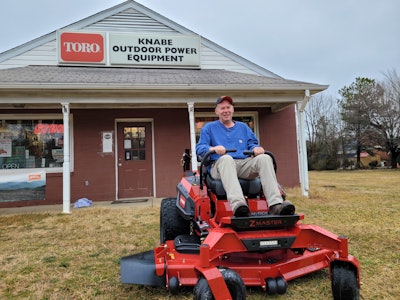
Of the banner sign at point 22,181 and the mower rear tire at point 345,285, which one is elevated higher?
the banner sign at point 22,181

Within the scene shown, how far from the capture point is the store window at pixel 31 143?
7.43 meters

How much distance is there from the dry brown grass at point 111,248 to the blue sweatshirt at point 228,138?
1.24m

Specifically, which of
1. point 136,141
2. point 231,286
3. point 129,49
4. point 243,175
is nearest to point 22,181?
point 136,141

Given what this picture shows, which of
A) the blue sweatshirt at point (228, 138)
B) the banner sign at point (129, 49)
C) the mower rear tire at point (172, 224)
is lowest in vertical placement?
the mower rear tire at point (172, 224)

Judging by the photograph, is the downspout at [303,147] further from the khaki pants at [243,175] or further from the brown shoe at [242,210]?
the brown shoe at [242,210]

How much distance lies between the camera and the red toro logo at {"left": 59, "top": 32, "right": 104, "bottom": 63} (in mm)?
8078

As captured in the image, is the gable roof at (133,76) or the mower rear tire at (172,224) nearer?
the mower rear tire at (172,224)

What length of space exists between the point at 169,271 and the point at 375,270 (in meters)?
1.92

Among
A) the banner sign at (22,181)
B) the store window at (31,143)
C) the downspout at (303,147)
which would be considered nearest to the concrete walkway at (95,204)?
the banner sign at (22,181)

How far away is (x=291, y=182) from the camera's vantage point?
8727mm

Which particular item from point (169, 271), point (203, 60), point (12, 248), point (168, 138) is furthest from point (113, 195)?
point (169, 271)

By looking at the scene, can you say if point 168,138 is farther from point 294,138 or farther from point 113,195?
point 294,138

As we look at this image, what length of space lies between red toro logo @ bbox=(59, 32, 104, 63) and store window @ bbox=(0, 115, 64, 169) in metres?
1.80

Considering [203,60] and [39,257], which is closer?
[39,257]
